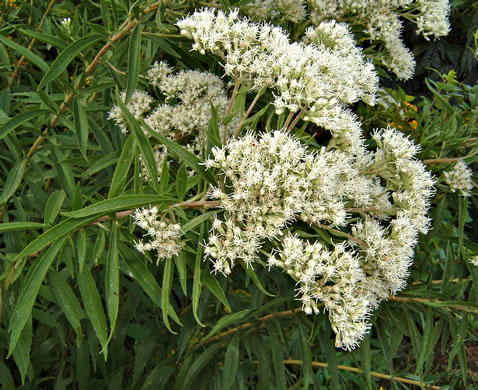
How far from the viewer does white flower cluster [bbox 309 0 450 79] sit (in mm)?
2127

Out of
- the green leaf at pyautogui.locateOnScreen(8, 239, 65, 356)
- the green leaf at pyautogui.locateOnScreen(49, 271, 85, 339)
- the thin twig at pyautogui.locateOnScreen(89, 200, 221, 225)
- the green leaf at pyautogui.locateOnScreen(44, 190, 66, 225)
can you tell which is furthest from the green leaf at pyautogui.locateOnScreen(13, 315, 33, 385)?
the thin twig at pyautogui.locateOnScreen(89, 200, 221, 225)

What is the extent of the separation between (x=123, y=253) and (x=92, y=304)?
0.61 feet

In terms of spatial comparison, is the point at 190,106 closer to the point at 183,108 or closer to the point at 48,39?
the point at 183,108

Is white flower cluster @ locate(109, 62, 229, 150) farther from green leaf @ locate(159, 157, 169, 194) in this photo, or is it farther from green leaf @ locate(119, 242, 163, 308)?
green leaf @ locate(119, 242, 163, 308)

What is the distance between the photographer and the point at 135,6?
5.46 ft

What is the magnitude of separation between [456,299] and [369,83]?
974 millimetres

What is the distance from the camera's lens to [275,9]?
1.99m

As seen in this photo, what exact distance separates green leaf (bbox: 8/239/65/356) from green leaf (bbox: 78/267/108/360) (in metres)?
0.15

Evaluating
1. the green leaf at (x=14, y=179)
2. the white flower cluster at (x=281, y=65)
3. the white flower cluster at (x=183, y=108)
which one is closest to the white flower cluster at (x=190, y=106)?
the white flower cluster at (x=183, y=108)

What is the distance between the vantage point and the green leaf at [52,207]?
1592mm

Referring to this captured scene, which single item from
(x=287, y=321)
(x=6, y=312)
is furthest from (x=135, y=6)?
(x=287, y=321)

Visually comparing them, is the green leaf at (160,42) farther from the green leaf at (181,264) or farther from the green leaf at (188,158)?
the green leaf at (181,264)

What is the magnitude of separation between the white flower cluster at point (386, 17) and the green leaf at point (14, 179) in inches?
55.0

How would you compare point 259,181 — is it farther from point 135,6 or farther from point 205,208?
point 135,6
